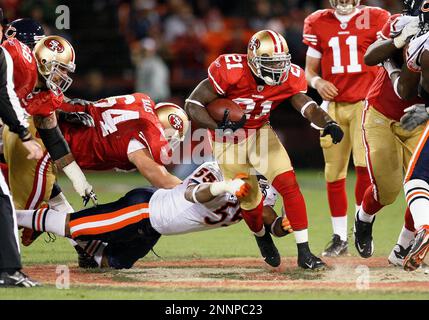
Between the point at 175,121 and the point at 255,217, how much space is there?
4.07 ft

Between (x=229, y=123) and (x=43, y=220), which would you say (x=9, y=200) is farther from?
(x=229, y=123)

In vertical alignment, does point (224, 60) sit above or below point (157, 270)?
above

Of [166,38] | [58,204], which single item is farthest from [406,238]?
[166,38]

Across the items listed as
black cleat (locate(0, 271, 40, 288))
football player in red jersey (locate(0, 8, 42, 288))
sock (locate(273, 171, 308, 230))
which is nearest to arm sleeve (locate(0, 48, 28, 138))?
football player in red jersey (locate(0, 8, 42, 288))

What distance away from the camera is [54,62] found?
7398 millimetres

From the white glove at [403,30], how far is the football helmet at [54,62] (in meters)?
2.38

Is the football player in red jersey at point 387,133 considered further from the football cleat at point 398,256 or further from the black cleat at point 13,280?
the black cleat at point 13,280

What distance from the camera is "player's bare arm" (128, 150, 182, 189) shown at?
7102 millimetres

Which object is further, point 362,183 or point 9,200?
→ point 362,183

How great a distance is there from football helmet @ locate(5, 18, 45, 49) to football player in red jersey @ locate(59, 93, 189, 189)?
23.7 inches
